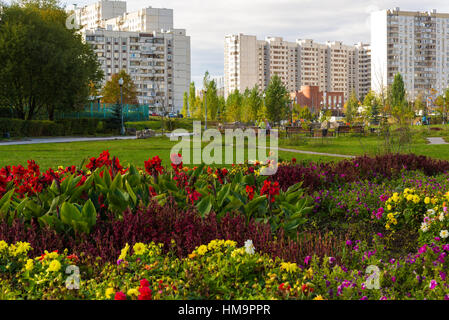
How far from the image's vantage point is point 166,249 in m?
4.04

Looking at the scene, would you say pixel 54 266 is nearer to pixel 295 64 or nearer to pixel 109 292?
pixel 109 292

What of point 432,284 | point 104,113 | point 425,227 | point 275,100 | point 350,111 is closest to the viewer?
point 432,284

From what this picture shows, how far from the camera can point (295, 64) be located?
16712cm

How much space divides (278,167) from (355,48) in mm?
181280

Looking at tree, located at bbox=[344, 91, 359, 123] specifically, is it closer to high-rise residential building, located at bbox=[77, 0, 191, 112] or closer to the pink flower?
the pink flower

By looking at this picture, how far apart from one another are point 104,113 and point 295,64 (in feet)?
430

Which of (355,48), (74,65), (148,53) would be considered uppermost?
(355,48)

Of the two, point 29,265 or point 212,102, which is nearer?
point 29,265

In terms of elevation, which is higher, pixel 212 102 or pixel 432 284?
pixel 212 102

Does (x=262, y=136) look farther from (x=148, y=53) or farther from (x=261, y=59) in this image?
(x=261, y=59)

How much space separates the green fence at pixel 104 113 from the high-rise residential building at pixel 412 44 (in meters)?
92.6

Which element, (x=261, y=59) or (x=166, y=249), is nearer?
(x=166, y=249)

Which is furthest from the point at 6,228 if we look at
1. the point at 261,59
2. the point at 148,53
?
the point at 261,59

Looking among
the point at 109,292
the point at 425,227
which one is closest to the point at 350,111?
the point at 425,227
